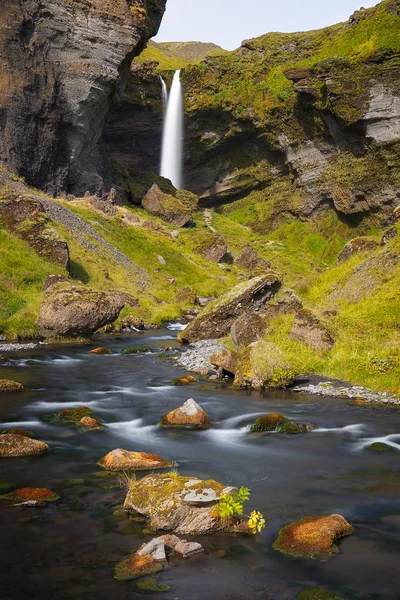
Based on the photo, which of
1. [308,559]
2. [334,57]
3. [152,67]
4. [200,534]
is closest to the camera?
[308,559]

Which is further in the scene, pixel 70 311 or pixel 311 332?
pixel 70 311

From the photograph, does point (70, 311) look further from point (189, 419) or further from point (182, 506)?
point (182, 506)

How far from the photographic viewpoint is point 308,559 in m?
7.93

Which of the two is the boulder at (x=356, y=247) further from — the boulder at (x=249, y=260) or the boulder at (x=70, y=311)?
the boulder at (x=249, y=260)

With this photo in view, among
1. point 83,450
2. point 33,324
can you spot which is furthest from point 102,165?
point 83,450

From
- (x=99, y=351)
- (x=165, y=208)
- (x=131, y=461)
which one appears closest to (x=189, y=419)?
(x=131, y=461)

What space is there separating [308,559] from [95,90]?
7159cm

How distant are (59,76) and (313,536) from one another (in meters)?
71.2

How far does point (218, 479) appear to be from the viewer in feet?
37.2

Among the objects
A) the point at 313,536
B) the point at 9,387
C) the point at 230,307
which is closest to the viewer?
the point at 313,536

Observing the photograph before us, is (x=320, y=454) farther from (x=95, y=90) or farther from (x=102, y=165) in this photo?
(x=102, y=165)

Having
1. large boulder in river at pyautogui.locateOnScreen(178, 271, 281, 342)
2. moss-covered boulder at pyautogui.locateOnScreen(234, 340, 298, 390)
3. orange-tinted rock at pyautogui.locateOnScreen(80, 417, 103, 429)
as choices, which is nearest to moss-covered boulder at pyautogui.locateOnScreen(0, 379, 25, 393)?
orange-tinted rock at pyautogui.locateOnScreen(80, 417, 103, 429)

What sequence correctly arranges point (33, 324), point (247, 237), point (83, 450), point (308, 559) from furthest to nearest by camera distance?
point (247, 237)
point (33, 324)
point (83, 450)
point (308, 559)

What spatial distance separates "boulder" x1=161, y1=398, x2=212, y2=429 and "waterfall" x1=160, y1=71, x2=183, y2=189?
95.2 m
